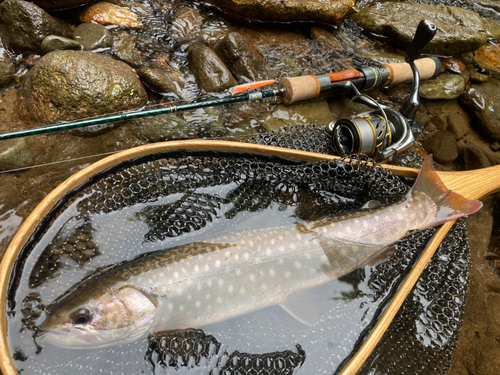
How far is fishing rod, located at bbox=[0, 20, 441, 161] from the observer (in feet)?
8.73

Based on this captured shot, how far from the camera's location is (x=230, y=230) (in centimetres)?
247

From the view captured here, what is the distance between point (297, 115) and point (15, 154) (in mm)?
2682

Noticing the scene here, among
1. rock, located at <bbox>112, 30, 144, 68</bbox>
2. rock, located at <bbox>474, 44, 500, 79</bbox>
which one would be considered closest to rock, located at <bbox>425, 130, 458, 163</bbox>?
rock, located at <bbox>474, 44, 500, 79</bbox>

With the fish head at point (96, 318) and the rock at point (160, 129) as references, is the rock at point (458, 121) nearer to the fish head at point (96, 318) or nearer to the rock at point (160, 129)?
the rock at point (160, 129)

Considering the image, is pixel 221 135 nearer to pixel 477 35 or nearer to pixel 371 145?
pixel 371 145

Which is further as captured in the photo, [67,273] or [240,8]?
[240,8]

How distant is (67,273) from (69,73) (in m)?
1.83

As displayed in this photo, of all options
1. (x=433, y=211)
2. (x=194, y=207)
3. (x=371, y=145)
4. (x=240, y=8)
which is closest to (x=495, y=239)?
(x=433, y=211)

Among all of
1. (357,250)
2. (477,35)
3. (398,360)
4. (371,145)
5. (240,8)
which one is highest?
(240,8)

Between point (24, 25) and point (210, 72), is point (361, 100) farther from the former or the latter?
point (24, 25)

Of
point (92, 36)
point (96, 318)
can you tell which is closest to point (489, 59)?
point (92, 36)

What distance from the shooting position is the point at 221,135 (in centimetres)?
350

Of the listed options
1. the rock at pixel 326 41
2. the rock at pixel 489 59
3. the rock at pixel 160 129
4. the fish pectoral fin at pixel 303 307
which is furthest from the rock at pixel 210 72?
the rock at pixel 489 59

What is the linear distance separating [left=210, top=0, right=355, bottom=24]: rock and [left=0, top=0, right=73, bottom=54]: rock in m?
2.02
